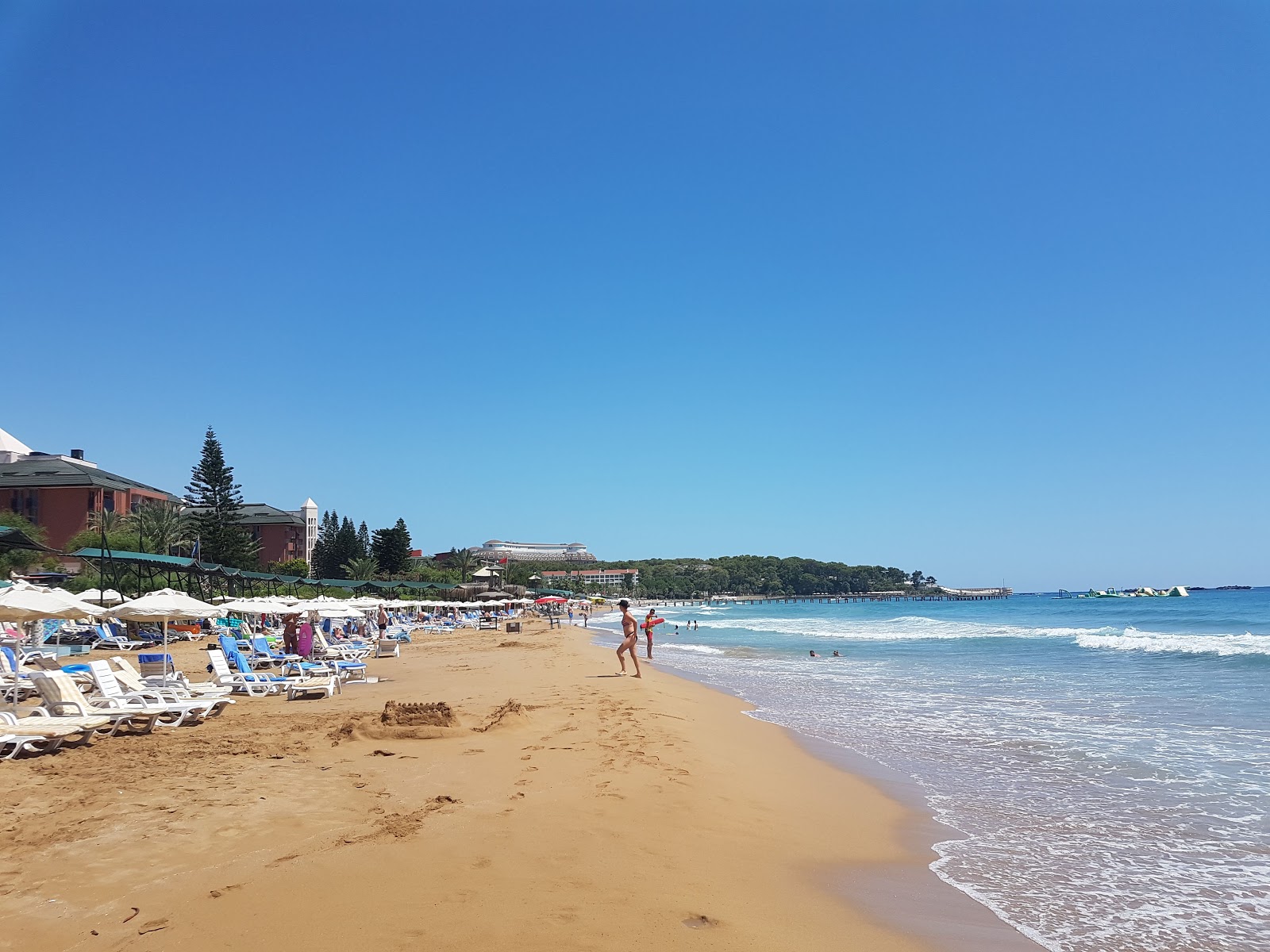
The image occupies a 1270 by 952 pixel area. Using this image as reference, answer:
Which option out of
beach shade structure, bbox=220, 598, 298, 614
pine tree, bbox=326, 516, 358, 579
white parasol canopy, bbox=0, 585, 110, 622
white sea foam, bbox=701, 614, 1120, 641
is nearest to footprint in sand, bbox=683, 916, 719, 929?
white parasol canopy, bbox=0, 585, 110, 622

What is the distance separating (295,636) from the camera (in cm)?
1794

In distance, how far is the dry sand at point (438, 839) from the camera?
3865 millimetres

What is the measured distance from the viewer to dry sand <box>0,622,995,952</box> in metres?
3.87

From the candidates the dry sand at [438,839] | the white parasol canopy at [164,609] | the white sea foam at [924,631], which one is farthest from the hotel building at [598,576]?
the dry sand at [438,839]

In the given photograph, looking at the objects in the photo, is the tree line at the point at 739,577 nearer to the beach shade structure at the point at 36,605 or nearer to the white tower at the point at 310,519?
the white tower at the point at 310,519

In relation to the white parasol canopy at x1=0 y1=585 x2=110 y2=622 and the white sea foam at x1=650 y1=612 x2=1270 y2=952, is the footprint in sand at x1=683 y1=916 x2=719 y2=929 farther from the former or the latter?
the white parasol canopy at x1=0 y1=585 x2=110 y2=622

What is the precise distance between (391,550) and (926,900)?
7635 cm

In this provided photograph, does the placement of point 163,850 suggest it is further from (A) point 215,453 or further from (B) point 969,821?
(A) point 215,453

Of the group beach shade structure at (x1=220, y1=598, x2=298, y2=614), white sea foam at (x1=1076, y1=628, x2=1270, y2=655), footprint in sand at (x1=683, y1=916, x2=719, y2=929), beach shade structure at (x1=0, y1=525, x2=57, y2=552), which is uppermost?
beach shade structure at (x1=0, y1=525, x2=57, y2=552)

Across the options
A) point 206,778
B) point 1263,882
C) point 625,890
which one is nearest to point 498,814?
point 625,890

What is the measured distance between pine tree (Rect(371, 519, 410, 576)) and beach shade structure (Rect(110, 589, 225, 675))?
62.8 meters

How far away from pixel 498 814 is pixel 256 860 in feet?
5.16

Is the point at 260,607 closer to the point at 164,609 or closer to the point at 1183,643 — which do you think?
the point at 164,609

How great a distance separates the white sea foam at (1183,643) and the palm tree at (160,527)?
40950 mm
